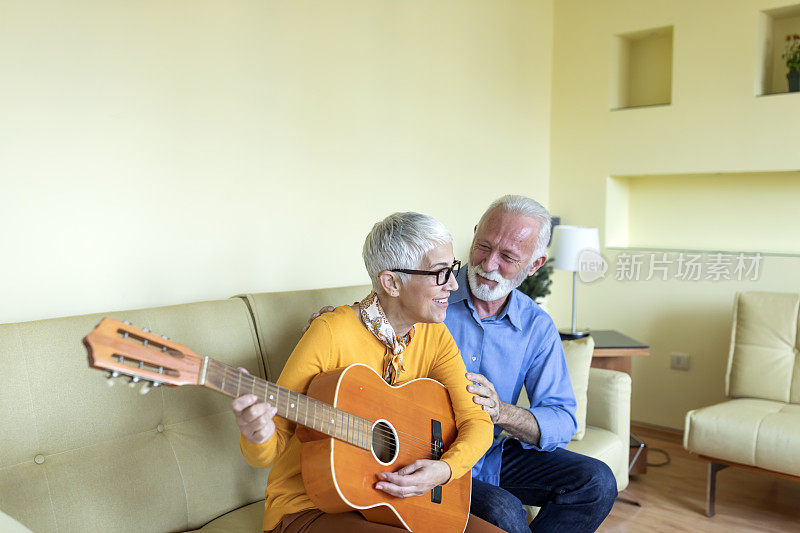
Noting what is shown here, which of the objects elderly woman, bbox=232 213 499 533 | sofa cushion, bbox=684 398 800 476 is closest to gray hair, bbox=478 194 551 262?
elderly woman, bbox=232 213 499 533

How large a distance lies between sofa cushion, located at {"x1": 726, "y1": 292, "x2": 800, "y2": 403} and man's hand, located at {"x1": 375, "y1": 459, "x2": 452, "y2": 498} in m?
2.38

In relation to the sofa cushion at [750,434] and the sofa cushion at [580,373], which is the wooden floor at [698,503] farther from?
the sofa cushion at [580,373]

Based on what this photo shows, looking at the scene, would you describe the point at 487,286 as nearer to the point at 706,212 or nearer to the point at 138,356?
the point at 138,356

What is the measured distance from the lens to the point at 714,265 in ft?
13.2

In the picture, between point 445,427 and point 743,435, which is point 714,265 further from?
point 445,427

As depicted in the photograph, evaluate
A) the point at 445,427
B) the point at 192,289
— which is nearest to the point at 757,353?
the point at 445,427

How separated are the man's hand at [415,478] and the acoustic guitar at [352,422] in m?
0.02

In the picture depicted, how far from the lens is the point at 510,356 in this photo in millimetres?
2135

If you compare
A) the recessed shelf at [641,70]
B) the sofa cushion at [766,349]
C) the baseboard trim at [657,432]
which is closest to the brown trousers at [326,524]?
the sofa cushion at [766,349]

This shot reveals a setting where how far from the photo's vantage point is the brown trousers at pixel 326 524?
1.51 m

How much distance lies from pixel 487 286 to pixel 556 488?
645mm

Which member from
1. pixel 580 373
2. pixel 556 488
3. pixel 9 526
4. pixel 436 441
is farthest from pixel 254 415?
pixel 580 373

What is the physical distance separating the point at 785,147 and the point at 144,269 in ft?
10.9

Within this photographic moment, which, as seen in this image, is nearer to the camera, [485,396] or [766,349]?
[485,396]
